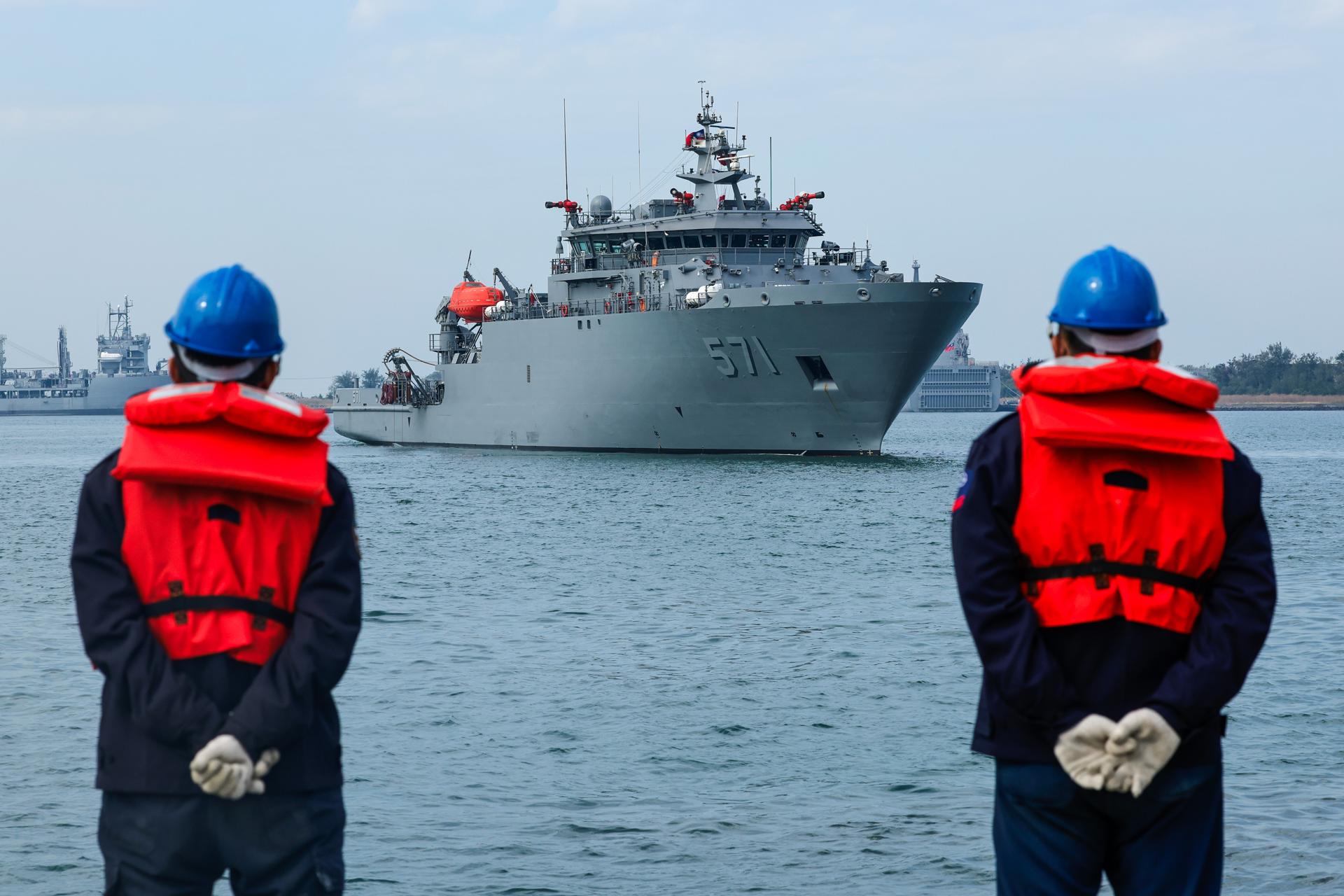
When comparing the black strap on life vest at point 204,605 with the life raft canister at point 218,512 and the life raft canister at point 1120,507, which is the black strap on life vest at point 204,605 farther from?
the life raft canister at point 1120,507

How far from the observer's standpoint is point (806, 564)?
18703 mm

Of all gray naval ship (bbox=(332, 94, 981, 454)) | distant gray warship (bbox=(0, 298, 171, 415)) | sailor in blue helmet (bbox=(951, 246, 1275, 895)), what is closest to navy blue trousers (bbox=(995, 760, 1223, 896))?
sailor in blue helmet (bbox=(951, 246, 1275, 895))

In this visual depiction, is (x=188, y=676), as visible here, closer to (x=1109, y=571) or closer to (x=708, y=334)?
(x=1109, y=571)

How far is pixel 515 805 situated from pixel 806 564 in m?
11.6

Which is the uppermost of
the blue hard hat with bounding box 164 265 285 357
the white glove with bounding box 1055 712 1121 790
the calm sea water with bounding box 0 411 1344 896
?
the blue hard hat with bounding box 164 265 285 357

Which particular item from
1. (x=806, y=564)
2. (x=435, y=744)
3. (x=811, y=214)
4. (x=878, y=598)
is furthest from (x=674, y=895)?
(x=811, y=214)

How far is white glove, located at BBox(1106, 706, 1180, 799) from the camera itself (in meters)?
2.80

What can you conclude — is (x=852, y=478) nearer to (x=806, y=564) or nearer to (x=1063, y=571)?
(x=806, y=564)

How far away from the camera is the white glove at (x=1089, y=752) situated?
282 centimetres

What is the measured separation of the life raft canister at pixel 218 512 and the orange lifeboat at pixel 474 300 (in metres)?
45.8

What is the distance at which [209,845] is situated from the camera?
2.84 m

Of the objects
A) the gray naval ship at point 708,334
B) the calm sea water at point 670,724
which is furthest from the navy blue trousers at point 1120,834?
the gray naval ship at point 708,334

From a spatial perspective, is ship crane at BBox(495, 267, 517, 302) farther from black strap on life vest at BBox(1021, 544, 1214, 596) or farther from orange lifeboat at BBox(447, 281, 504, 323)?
black strap on life vest at BBox(1021, 544, 1214, 596)

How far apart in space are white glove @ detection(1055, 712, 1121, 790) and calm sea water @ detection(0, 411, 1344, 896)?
3318 millimetres
